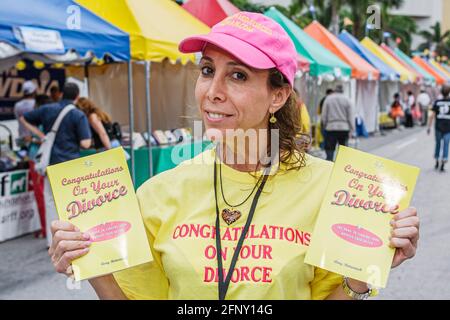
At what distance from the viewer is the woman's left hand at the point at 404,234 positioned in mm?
1388

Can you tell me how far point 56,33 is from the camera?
18.2 feet

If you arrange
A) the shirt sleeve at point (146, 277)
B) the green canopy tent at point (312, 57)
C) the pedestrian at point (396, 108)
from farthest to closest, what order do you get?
the pedestrian at point (396, 108)
the green canopy tent at point (312, 57)
the shirt sleeve at point (146, 277)

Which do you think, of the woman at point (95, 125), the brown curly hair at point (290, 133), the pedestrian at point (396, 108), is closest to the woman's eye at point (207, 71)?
the brown curly hair at point (290, 133)

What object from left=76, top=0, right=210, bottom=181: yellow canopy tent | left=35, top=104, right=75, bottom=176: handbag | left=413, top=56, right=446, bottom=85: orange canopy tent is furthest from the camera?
left=413, top=56, right=446, bottom=85: orange canopy tent

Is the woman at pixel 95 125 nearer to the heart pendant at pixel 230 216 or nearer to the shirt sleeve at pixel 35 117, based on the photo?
the shirt sleeve at pixel 35 117

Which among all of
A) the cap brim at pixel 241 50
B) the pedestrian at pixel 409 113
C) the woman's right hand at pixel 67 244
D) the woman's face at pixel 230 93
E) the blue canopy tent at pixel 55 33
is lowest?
the pedestrian at pixel 409 113

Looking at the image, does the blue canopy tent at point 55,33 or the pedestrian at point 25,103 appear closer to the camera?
the blue canopy tent at point 55,33

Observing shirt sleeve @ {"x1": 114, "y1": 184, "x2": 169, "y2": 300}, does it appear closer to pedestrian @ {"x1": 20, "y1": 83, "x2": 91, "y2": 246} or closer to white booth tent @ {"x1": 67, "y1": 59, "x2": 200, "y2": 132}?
pedestrian @ {"x1": 20, "y1": 83, "x2": 91, "y2": 246}

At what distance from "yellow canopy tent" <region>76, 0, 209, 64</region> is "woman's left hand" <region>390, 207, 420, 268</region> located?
5.68 m

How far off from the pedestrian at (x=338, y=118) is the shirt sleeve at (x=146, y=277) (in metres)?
9.77

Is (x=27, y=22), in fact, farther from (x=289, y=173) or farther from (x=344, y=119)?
(x=344, y=119)

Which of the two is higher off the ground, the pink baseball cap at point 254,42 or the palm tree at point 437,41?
the palm tree at point 437,41

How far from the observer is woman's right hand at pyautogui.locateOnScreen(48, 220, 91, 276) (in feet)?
4.69

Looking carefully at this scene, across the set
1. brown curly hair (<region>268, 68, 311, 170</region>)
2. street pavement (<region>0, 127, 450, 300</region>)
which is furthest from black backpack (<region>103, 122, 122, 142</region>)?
brown curly hair (<region>268, 68, 311, 170</region>)
